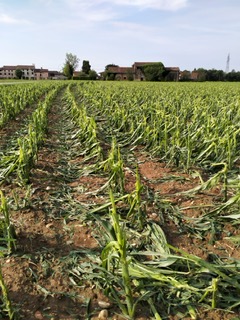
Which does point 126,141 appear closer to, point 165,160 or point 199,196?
point 165,160

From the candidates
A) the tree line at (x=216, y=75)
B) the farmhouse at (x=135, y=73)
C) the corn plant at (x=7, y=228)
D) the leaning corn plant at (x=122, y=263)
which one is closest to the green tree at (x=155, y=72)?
the farmhouse at (x=135, y=73)

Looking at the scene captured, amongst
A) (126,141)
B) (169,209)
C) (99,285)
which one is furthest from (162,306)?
(126,141)

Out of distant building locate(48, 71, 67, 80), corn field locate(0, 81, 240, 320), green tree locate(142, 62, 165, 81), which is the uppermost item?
distant building locate(48, 71, 67, 80)

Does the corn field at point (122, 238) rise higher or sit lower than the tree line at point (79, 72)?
lower

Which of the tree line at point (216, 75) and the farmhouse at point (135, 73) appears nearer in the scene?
the farmhouse at point (135, 73)

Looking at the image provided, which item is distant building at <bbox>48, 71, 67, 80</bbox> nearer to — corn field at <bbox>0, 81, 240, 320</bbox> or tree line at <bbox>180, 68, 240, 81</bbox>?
tree line at <bbox>180, 68, 240, 81</bbox>

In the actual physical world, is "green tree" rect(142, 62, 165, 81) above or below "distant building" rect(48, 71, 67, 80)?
below

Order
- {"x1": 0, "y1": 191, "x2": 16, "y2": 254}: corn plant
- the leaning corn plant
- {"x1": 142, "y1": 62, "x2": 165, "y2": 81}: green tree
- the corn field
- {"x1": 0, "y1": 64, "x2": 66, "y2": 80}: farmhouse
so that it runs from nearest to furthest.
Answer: the leaning corn plant < the corn field < {"x1": 0, "y1": 191, "x2": 16, "y2": 254}: corn plant < {"x1": 142, "y1": 62, "x2": 165, "y2": 81}: green tree < {"x1": 0, "y1": 64, "x2": 66, "y2": 80}: farmhouse

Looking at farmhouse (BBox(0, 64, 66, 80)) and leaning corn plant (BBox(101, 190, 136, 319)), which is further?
farmhouse (BBox(0, 64, 66, 80))

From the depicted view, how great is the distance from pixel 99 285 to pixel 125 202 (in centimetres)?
102

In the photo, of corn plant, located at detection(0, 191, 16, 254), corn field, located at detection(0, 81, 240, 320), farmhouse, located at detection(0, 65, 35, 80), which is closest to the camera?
corn field, located at detection(0, 81, 240, 320)

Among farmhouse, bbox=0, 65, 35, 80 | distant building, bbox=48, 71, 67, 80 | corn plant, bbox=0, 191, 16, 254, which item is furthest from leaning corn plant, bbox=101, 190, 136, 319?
farmhouse, bbox=0, 65, 35, 80

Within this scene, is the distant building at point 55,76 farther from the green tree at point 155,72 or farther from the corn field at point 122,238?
the corn field at point 122,238

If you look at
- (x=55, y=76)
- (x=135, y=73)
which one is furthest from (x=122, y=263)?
(x=55, y=76)
